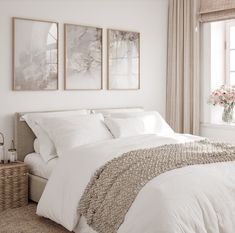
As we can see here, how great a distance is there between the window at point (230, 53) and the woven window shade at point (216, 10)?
15.5 inches

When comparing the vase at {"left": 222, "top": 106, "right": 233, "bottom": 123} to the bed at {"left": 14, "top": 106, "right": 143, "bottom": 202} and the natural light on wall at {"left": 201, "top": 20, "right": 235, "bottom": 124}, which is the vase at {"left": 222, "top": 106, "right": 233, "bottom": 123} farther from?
the bed at {"left": 14, "top": 106, "right": 143, "bottom": 202}

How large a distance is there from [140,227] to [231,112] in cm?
303

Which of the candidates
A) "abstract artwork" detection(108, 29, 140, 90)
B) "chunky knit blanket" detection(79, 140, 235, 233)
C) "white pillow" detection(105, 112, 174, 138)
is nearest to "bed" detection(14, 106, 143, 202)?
"white pillow" detection(105, 112, 174, 138)

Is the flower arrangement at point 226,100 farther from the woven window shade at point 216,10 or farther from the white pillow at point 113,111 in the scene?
the white pillow at point 113,111

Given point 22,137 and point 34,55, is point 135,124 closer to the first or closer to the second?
point 22,137

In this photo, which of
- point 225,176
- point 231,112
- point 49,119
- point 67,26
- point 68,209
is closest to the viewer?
point 225,176

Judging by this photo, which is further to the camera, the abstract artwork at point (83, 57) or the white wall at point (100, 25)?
the abstract artwork at point (83, 57)

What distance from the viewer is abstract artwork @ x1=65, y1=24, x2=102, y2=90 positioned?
15.4 ft

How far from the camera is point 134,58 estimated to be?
211 inches

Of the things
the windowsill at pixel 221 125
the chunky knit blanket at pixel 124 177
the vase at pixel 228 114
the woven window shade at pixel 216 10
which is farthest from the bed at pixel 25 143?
the woven window shade at pixel 216 10

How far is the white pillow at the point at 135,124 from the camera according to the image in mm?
4391

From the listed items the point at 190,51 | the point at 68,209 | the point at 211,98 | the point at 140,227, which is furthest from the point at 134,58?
the point at 140,227

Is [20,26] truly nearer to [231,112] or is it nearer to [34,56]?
[34,56]

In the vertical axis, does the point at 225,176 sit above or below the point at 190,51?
below
